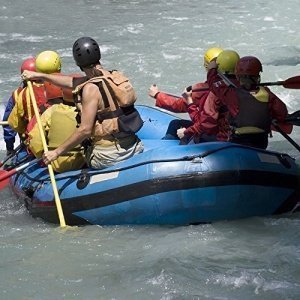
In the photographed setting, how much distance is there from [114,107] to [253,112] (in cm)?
102

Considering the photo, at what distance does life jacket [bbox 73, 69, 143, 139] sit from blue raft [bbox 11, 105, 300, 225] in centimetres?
25

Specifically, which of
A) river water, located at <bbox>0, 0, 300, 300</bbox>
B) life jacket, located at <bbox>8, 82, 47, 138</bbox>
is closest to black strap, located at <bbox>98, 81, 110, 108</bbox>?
river water, located at <bbox>0, 0, 300, 300</bbox>

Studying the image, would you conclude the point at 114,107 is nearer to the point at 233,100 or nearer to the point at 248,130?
the point at 233,100

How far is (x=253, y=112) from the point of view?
16.1 ft

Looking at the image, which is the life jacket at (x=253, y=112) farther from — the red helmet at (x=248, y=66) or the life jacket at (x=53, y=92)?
the life jacket at (x=53, y=92)

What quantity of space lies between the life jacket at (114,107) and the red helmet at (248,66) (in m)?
0.82

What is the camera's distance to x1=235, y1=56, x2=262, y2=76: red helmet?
4.89 meters

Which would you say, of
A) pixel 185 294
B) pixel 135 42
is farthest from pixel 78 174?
pixel 135 42

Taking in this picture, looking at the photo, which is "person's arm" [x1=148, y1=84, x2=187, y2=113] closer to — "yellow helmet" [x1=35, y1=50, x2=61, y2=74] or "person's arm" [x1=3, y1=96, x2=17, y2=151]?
"yellow helmet" [x1=35, y1=50, x2=61, y2=74]

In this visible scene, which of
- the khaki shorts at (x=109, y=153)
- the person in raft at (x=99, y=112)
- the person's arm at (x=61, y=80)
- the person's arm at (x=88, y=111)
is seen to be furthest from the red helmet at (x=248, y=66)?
the person's arm at (x=61, y=80)

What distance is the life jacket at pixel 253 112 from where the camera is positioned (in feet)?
16.1

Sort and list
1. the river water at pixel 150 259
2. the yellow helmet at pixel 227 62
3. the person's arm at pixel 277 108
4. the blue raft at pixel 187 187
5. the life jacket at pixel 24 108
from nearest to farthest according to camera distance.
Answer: the river water at pixel 150 259 < the blue raft at pixel 187 187 < the person's arm at pixel 277 108 < the yellow helmet at pixel 227 62 < the life jacket at pixel 24 108

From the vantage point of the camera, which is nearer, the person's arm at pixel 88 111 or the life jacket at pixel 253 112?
the person's arm at pixel 88 111

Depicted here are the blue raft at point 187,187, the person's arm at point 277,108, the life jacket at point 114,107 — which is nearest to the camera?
the blue raft at point 187,187
